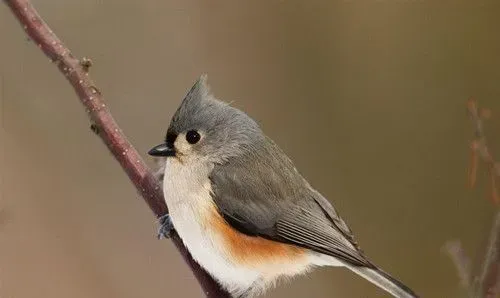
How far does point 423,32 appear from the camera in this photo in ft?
9.73

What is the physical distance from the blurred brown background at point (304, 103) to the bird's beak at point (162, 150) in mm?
1196

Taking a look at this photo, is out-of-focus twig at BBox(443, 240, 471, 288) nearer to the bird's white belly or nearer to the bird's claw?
the bird's white belly

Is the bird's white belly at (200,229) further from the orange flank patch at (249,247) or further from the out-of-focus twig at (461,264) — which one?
the out-of-focus twig at (461,264)

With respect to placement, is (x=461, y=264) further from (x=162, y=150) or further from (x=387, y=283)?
(x=162, y=150)

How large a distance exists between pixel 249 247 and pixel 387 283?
1.05ft

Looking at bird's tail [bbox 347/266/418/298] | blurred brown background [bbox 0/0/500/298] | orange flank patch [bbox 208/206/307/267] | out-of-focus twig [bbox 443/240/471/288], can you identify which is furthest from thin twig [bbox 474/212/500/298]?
blurred brown background [bbox 0/0/500/298]

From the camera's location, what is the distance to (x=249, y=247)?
153 centimetres

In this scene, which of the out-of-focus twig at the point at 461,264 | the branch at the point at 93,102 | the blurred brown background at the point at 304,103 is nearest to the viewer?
the out-of-focus twig at the point at 461,264

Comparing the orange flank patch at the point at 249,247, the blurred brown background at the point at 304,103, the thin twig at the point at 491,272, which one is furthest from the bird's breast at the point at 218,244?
the blurred brown background at the point at 304,103

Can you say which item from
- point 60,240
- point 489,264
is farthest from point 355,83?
point 489,264

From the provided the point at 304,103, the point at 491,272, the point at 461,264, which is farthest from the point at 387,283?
the point at 304,103

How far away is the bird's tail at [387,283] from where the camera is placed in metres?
1.43

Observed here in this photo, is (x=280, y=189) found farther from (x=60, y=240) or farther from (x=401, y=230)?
(x=401, y=230)

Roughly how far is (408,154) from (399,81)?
335 millimetres
